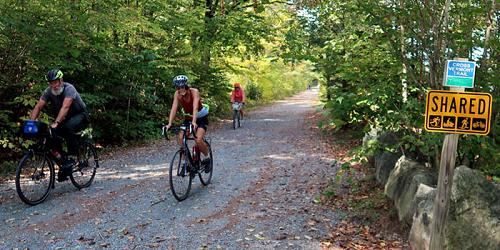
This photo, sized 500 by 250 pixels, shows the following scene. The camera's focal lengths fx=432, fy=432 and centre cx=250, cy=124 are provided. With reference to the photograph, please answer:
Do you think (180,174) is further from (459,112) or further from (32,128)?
(459,112)

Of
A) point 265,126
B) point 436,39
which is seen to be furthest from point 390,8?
point 265,126

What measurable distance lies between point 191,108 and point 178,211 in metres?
1.77

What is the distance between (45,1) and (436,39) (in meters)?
7.32

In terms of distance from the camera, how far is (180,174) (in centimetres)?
694

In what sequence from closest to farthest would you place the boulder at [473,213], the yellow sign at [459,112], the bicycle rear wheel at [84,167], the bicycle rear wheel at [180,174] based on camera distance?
the yellow sign at [459,112], the boulder at [473,213], the bicycle rear wheel at [180,174], the bicycle rear wheel at [84,167]

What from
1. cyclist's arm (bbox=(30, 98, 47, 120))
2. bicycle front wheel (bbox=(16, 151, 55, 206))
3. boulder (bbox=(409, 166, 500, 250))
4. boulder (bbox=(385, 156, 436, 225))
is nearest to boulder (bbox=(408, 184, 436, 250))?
boulder (bbox=(409, 166, 500, 250))

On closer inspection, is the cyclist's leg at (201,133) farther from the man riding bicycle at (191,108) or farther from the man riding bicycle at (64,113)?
the man riding bicycle at (64,113)

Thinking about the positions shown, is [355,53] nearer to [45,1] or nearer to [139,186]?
[139,186]

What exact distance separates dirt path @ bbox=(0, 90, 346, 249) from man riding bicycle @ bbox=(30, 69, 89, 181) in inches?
27.2

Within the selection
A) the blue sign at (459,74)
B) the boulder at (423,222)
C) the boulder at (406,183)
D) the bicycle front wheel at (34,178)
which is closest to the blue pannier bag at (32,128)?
the bicycle front wheel at (34,178)

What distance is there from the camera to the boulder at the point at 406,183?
5.40 metres

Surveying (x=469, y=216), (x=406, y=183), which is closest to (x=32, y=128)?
(x=406, y=183)

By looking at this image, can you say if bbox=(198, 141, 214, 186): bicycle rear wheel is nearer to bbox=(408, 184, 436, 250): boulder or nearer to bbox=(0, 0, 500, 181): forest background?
bbox=(0, 0, 500, 181): forest background

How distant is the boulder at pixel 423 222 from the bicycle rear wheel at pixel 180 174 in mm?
3589
